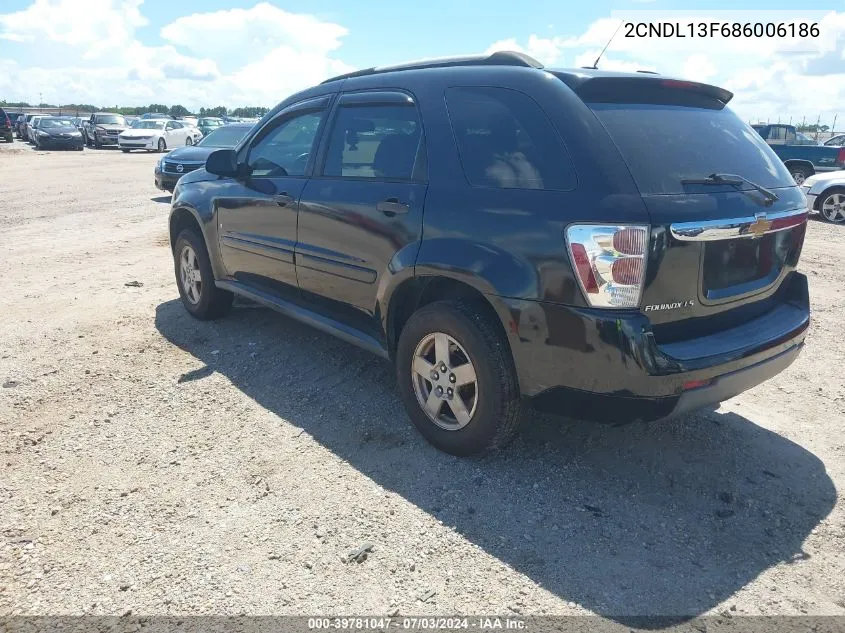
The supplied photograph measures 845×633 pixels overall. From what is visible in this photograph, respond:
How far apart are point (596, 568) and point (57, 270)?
6.91 metres

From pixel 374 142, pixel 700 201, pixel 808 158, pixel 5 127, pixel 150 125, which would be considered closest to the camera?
pixel 700 201

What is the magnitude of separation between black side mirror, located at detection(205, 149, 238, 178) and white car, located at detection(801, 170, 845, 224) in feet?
34.6

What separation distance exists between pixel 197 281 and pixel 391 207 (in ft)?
9.01

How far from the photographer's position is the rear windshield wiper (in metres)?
2.84

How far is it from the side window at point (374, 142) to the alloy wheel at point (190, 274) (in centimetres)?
205

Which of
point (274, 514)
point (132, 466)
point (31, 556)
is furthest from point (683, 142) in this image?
point (31, 556)

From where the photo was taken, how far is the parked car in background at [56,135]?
99.9 feet

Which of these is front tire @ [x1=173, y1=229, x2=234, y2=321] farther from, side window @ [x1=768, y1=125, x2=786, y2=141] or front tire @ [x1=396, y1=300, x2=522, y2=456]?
side window @ [x1=768, y1=125, x2=786, y2=141]

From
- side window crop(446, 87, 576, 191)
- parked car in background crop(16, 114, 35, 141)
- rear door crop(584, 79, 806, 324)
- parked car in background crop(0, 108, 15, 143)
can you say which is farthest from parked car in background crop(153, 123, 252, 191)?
parked car in background crop(16, 114, 35, 141)

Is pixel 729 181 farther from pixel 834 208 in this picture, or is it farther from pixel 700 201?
pixel 834 208

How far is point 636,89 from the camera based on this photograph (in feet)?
10.2

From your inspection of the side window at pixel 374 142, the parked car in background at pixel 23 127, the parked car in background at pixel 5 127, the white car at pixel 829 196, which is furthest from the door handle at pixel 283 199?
the parked car in background at pixel 23 127

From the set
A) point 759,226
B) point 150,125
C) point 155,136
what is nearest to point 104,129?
point 150,125

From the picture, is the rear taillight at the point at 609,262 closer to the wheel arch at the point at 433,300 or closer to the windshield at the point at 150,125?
the wheel arch at the point at 433,300
